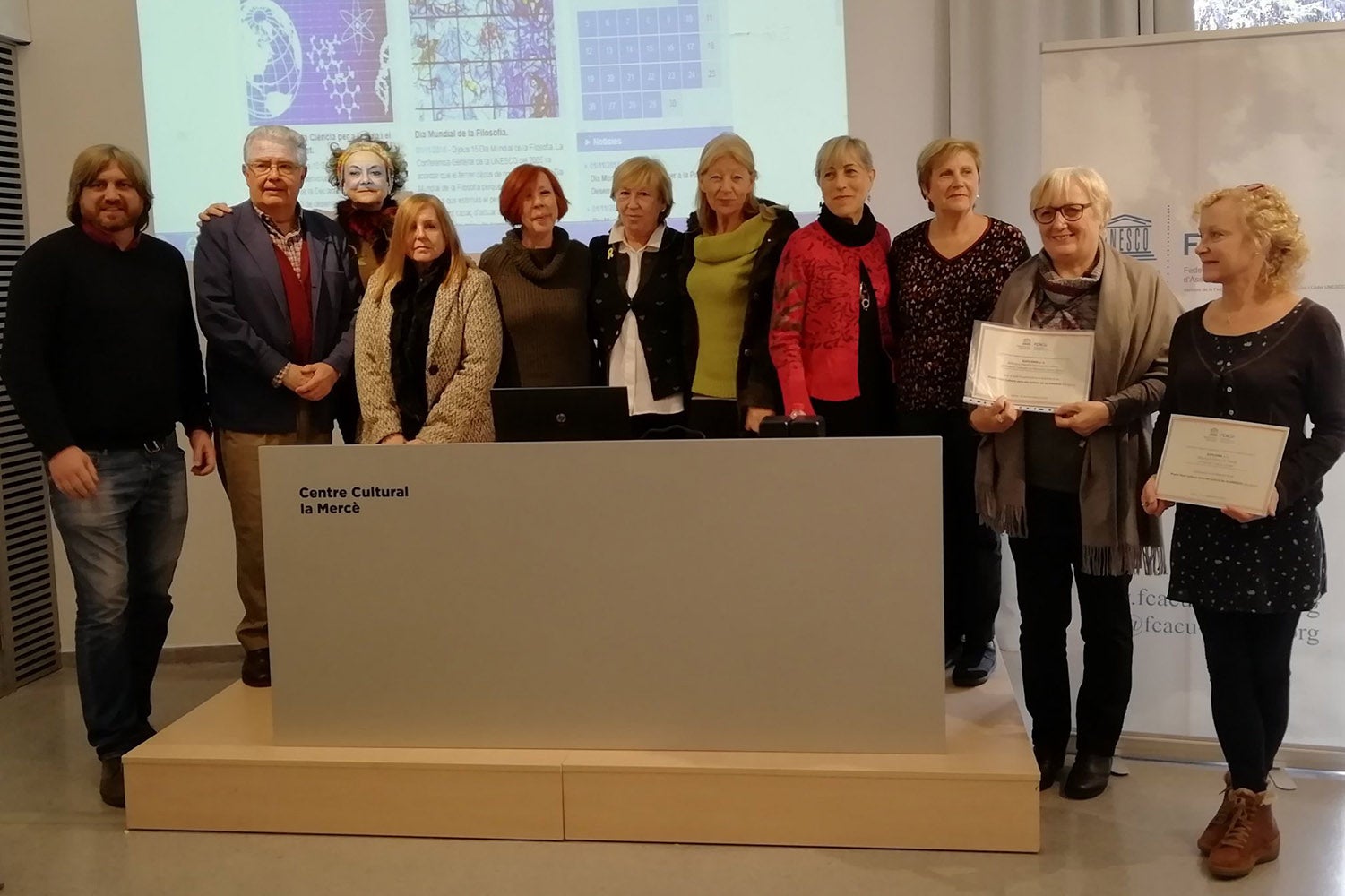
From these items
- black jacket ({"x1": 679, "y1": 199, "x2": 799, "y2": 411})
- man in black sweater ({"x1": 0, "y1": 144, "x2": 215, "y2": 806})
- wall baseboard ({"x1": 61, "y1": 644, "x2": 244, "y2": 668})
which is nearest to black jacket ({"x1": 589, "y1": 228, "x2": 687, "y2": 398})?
black jacket ({"x1": 679, "y1": 199, "x2": 799, "y2": 411})

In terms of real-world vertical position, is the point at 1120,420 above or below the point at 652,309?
below

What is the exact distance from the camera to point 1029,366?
2.72 meters

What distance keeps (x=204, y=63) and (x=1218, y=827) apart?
433 cm

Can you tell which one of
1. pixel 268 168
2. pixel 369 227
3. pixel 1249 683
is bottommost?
pixel 1249 683

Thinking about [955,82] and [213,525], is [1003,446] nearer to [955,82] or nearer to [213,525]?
[955,82]

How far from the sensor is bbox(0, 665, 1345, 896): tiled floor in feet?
8.15

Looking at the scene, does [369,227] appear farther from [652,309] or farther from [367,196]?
[652,309]

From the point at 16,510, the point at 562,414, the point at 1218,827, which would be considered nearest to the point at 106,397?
the point at 562,414

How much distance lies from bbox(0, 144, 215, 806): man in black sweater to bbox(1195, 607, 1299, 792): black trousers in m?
2.78

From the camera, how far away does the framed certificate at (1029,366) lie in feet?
8.82

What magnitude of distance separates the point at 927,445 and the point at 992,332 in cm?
43

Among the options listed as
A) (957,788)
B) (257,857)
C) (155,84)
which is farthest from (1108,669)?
(155,84)

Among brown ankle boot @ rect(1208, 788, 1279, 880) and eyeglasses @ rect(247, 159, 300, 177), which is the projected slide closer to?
eyeglasses @ rect(247, 159, 300, 177)

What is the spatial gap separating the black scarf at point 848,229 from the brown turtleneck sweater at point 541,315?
2.46 feet
